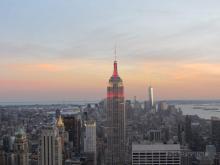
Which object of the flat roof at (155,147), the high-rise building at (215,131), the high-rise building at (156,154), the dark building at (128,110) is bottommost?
the high-rise building at (156,154)

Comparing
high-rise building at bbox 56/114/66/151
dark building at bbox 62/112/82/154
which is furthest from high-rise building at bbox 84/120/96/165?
high-rise building at bbox 56/114/66/151

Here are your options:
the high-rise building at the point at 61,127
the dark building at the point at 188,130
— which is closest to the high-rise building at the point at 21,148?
the high-rise building at the point at 61,127

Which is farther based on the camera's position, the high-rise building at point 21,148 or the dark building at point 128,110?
the dark building at point 128,110

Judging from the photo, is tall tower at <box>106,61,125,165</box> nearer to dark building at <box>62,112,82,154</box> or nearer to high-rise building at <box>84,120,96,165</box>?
high-rise building at <box>84,120,96,165</box>

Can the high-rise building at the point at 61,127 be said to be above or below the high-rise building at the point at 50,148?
above

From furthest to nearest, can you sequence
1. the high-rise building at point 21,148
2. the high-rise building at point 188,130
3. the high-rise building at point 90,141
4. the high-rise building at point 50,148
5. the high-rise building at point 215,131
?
1. the high-rise building at point 215,131
2. the high-rise building at point 188,130
3. the high-rise building at point 90,141
4. the high-rise building at point 21,148
5. the high-rise building at point 50,148

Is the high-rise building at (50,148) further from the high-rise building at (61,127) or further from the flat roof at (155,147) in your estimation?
the flat roof at (155,147)

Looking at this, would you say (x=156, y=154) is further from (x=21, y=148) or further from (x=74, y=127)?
(x=74, y=127)
